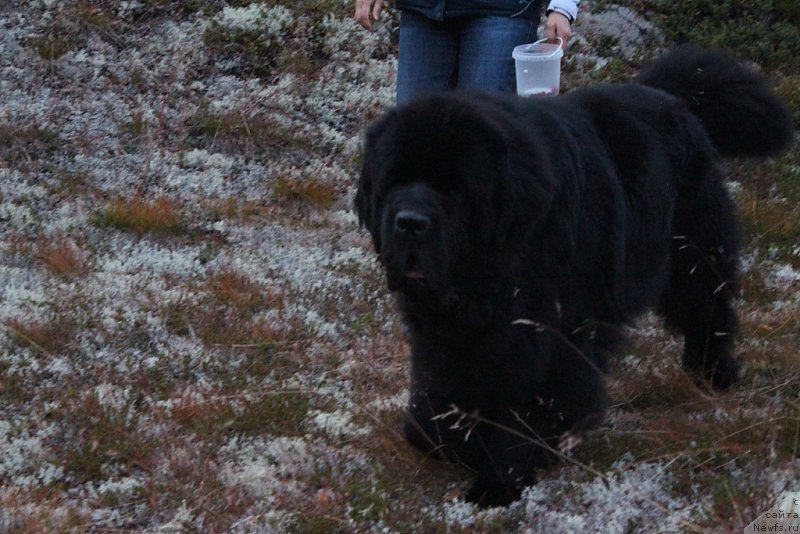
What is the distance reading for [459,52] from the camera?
4543mm

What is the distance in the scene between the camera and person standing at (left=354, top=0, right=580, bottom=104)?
169 inches

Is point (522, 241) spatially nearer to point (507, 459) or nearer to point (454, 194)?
point (454, 194)

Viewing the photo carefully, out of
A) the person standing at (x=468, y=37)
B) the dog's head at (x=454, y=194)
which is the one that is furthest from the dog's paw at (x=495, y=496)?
the person standing at (x=468, y=37)

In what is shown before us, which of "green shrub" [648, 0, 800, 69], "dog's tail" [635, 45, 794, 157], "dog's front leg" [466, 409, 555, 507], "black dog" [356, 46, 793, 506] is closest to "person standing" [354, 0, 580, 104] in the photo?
"dog's tail" [635, 45, 794, 157]

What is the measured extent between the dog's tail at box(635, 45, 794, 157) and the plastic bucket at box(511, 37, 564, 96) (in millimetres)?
392

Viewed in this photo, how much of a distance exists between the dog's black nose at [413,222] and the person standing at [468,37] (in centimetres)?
155

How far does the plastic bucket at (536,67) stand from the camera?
4211mm

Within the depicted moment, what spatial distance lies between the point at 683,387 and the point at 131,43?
499 cm

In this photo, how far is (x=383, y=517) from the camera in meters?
2.99

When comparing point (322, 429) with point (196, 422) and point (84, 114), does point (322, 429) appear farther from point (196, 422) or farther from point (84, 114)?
point (84, 114)

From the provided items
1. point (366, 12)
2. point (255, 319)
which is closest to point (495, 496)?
point (255, 319)

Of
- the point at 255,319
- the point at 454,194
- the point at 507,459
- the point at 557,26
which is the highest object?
the point at 557,26

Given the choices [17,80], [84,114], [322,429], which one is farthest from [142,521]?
[17,80]

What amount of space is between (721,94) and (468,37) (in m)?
1.14
